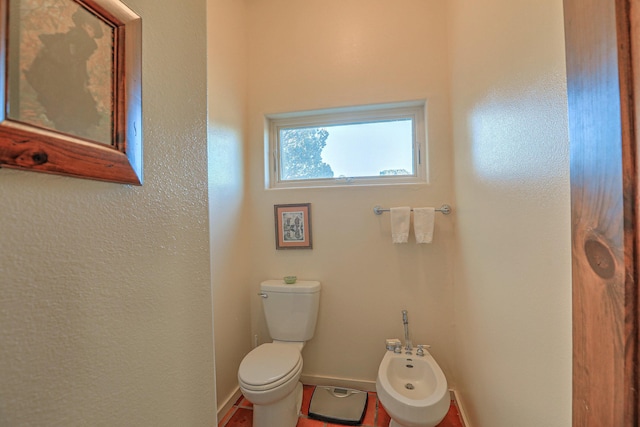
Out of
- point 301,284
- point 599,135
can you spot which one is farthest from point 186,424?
point 301,284

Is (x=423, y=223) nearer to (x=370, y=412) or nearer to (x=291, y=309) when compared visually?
(x=291, y=309)

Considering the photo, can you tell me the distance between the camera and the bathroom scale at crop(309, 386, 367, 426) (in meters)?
1.51

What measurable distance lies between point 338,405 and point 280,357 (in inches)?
21.3

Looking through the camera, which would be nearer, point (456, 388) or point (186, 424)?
point (186, 424)

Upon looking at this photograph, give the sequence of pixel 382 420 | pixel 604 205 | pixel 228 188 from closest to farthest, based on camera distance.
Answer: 1. pixel 604 205
2. pixel 382 420
3. pixel 228 188

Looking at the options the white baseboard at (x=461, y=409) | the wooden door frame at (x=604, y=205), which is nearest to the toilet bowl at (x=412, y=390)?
the white baseboard at (x=461, y=409)

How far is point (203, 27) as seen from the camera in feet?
2.20

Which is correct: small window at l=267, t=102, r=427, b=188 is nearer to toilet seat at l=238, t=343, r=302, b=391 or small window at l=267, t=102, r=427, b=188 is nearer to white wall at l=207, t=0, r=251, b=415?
white wall at l=207, t=0, r=251, b=415

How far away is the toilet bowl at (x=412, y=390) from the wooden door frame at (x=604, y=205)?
938mm

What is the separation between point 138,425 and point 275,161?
1765 mm

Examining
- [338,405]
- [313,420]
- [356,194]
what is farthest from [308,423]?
[356,194]

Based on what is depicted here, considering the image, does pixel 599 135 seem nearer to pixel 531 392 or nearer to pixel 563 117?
pixel 563 117

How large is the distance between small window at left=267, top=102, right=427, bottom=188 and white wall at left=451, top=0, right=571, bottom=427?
46 centimetres

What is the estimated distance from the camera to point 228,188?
1719 mm
